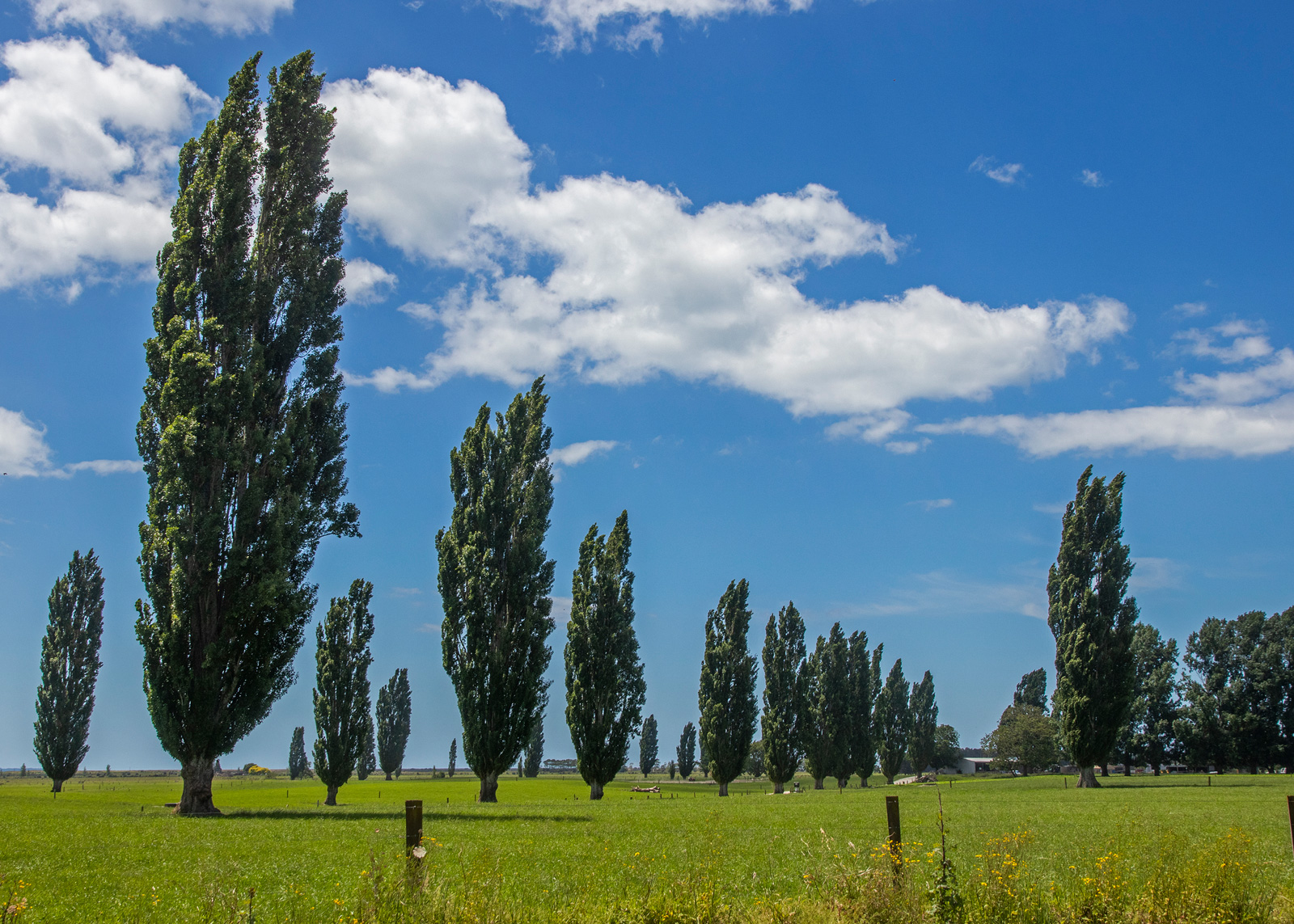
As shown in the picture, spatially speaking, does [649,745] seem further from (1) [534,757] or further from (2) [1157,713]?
(2) [1157,713]

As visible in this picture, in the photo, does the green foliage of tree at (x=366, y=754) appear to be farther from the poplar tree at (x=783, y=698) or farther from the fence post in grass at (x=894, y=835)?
the fence post in grass at (x=894, y=835)

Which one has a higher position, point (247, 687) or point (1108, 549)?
point (1108, 549)

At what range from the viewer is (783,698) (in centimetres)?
6197

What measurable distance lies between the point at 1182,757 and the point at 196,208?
332 ft

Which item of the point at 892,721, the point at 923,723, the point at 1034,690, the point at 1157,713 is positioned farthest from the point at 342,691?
the point at 1034,690

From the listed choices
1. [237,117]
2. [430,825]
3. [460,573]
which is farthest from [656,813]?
[237,117]

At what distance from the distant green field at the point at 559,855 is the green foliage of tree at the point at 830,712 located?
133ft

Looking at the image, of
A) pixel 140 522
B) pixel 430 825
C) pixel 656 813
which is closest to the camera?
pixel 430 825

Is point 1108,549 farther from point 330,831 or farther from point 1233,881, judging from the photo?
point 330,831

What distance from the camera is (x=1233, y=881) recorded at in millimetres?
10156

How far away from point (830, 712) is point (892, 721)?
17786mm

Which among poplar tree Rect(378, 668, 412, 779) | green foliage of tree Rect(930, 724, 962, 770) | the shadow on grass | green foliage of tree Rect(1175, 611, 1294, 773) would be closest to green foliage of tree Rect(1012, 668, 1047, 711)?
green foliage of tree Rect(930, 724, 962, 770)

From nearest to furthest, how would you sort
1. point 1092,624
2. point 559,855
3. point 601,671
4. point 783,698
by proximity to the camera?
point 559,855
point 601,671
point 1092,624
point 783,698

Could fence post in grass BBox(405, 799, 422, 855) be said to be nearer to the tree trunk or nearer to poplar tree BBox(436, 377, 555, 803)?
the tree trunk
